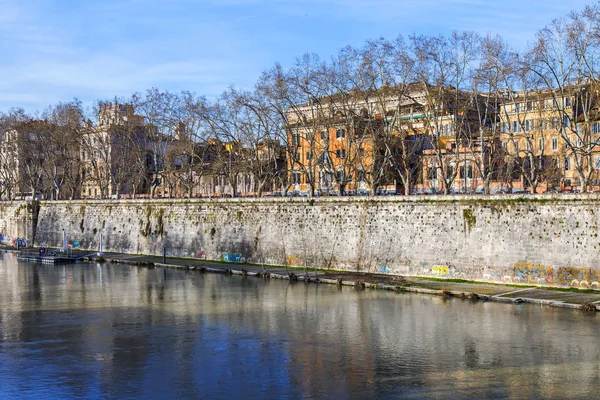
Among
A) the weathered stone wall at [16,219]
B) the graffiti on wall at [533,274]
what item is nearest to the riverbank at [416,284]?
the graffiti on wall at [533,274]

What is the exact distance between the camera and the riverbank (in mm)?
30531

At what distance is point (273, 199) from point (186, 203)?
9839 mm

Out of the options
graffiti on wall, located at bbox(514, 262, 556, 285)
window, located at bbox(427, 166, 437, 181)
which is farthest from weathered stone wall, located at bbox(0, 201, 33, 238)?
graffiti on wall, located at bbox(514, 262, 556, 285)

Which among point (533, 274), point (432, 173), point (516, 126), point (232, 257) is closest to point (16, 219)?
point (232, 257)

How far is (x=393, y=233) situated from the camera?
39.9 metres

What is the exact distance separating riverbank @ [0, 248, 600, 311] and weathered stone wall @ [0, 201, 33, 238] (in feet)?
77.6

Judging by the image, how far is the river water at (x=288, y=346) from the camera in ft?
60.1

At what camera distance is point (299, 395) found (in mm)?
17594

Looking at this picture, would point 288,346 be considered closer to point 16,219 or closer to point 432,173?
point 432,173

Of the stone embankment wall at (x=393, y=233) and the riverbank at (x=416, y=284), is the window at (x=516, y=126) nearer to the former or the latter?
the stone embankment wall at (x=393, y=233)

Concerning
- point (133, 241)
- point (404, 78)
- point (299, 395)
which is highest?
point (404, 78)

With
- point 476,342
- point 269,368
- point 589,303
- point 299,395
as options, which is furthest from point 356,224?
point 299,395

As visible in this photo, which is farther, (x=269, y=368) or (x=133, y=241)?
(x=133, y=241)

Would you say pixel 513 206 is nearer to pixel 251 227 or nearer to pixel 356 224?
pixel 356 224
